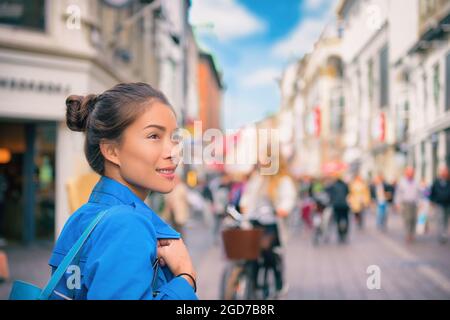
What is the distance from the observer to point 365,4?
10.9ft

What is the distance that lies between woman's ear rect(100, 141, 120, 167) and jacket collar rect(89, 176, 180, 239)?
0.17ft

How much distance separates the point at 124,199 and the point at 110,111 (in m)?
0.22

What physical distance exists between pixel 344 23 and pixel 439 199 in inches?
366

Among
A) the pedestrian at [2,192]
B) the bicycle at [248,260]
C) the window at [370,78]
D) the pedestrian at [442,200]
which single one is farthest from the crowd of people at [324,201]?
the pedestrian at [2,192]

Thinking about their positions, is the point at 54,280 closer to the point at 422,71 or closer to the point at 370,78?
the point at 422,71

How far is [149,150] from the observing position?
154 cm

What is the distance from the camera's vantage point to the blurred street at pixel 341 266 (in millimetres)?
6664

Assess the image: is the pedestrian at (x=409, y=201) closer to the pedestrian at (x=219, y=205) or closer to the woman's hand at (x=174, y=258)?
the pedestrian at (x=219, y=205)

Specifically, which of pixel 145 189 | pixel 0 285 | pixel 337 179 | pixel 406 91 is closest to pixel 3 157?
pixel 0 285

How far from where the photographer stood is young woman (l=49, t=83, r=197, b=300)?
54.5 inches

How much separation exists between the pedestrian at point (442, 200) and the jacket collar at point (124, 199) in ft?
35.8

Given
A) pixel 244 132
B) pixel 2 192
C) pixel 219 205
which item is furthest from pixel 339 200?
pixel 244 132
